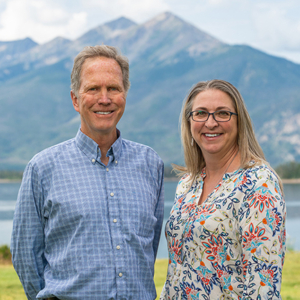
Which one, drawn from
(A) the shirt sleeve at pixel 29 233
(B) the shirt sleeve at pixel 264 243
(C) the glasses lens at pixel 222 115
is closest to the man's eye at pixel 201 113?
(C) the glasses lens at pixel 222 115

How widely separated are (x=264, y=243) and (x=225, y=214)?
0.36 metres

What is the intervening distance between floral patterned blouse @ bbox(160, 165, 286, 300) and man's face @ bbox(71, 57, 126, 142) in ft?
3.03

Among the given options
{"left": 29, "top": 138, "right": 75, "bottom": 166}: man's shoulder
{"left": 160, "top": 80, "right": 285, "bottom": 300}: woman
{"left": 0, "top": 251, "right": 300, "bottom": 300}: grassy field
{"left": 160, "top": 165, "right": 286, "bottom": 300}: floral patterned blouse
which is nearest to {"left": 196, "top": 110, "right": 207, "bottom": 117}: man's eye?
{"left": 160, "top": 80, "right": 285, "bottom": 300}: woman

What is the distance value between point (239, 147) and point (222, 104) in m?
0.35

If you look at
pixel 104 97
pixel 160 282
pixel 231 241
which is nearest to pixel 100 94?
pixel 104 97

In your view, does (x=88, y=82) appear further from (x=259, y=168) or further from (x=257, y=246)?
(x=257, y=246)

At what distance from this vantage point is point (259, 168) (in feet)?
9.23

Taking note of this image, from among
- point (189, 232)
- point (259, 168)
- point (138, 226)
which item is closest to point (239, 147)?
point (259, 168)

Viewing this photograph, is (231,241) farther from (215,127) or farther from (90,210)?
(90,210)

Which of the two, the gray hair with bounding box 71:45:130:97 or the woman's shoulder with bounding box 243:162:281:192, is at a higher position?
the gray hair with bounding box 71:45:130:97

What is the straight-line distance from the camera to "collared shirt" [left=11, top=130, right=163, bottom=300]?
2.81 meters

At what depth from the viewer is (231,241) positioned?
9.19 ft

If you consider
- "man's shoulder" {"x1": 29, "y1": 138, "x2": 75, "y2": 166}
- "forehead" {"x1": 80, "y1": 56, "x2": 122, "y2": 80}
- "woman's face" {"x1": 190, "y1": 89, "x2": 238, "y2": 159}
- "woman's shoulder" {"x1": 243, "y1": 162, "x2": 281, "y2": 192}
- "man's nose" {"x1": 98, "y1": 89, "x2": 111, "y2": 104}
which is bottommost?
"woman's shoulder" {"x1": 243, "y1": 162, "x2": 281, "y2": 192}

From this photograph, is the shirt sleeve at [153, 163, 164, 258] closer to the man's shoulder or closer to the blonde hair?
the blonde hair
